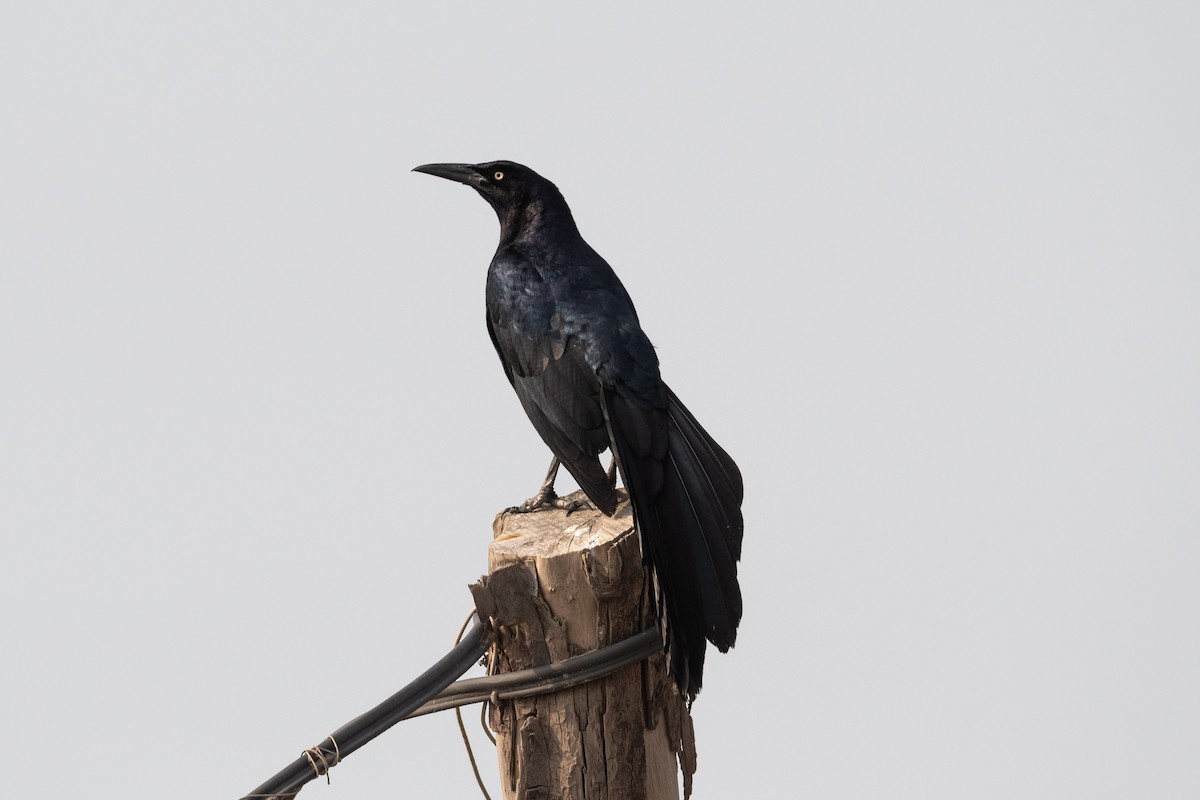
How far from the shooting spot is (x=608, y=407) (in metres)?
3.93

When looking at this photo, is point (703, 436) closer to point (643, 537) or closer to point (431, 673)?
point (643, 537)

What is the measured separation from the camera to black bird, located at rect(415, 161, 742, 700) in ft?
11.9

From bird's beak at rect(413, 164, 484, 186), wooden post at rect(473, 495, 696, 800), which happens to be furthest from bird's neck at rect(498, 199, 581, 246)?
wooden post at rect(473, 495, 696, 800)

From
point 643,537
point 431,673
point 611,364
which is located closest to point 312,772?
point 431,673

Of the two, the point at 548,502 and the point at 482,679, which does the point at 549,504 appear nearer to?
the point at 548,502

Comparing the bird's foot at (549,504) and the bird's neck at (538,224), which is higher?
the bird's neck at (538,224)

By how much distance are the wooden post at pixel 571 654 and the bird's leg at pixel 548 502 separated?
0.53 meters

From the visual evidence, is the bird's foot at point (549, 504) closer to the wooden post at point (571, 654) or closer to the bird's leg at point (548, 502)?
the bird's leg at point (548, 502)

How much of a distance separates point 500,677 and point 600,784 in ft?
1.35

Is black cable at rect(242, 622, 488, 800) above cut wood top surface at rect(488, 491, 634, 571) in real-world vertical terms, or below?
below

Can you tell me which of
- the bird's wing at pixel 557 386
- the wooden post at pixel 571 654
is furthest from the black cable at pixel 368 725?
the bird's wing at pixel 557 386

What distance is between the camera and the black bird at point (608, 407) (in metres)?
3.62

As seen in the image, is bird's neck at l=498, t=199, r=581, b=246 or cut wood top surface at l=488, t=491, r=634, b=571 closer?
cut wood top surface at l=488, t=491, r=634, b=571

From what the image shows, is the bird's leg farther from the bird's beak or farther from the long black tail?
the bird's beak
